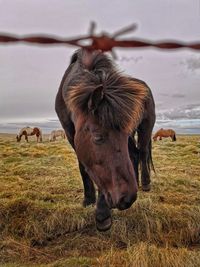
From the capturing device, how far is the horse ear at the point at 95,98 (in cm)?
372

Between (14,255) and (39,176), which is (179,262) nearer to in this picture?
(14,255)

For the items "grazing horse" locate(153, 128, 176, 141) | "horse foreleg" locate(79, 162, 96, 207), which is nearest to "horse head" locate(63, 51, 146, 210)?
"horse foreleg" locate(79, 162, 96, 207)

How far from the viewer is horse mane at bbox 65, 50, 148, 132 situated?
3.72m

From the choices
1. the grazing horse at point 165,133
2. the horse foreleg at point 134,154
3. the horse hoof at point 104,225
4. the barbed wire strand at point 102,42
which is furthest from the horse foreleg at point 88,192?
the grazing horse at point 165,133

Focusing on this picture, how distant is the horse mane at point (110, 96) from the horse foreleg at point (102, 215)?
1048 mm

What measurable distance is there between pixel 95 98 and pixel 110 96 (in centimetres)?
17

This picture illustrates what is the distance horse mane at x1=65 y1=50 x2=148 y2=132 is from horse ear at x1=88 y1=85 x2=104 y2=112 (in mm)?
22

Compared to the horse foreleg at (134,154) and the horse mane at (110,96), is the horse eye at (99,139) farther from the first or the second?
the horse foreleg at (134,154)

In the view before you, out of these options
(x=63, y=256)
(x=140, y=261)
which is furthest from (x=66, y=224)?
(x=140, y=261)

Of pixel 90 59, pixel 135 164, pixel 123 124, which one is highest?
pixel 90 59

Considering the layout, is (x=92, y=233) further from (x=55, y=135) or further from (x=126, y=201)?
(x=55, y=135)

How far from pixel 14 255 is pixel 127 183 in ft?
5.80

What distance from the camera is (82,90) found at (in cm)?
412

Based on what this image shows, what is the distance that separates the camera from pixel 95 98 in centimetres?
378
